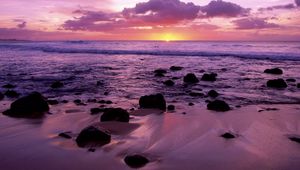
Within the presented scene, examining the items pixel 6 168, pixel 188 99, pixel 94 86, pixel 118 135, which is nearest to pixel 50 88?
pixel 94 86

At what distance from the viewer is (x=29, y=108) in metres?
9.21

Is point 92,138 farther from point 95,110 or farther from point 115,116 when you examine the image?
point 95,110

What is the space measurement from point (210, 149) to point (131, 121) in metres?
2.65

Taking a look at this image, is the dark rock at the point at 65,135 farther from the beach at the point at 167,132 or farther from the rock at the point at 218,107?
the rock at the point at 218,107

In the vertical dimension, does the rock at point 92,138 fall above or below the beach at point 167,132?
above

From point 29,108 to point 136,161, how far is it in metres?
4.86

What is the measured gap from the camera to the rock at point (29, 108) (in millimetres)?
9062

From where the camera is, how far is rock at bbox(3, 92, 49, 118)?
9062 mm

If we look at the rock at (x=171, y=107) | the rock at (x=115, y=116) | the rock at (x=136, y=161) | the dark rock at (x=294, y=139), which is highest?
the rock at (x=115, y=116)

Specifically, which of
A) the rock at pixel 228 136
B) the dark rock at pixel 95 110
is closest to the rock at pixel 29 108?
the dark rock at pixel 95 110

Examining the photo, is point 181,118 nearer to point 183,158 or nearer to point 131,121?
point 131,121

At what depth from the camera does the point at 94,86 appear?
49.8 ft

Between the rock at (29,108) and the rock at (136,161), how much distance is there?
428 cm

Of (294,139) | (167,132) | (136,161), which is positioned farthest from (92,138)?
(294,139)
